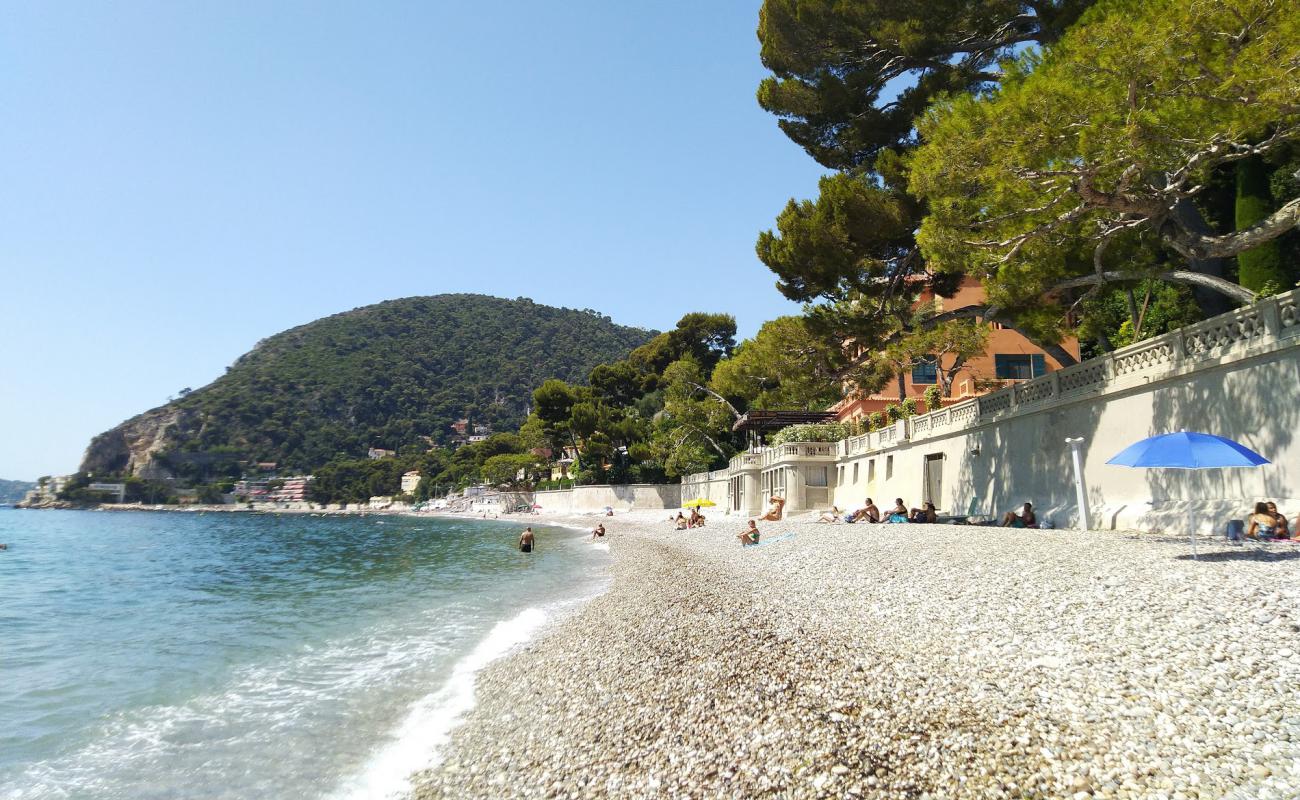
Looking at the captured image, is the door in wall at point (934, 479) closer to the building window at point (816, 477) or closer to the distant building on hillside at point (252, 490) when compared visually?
the building window at point (816, 477)

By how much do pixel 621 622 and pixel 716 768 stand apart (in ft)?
22.3

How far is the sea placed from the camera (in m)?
7.07

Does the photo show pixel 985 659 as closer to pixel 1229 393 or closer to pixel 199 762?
pixel 199 762

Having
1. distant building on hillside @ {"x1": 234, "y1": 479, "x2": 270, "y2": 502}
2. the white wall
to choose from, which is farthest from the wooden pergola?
distant building on hillside @ {"x1": 234, "y1": 479, "x2": 270, "y2": 502}

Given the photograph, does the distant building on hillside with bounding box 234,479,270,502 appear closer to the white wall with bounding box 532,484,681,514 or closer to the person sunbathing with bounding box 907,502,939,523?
the white wall with bounding box 532,484,681,514

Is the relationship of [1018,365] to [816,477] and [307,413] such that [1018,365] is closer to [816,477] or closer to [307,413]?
[816,477]

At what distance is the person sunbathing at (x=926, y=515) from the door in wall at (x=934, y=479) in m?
1.80

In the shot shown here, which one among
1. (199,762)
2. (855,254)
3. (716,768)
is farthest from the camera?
(855,254)

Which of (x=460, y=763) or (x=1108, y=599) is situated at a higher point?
(x=1108, y=599)

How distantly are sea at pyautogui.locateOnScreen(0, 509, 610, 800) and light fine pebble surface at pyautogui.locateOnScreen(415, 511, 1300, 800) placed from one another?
→ 105cm

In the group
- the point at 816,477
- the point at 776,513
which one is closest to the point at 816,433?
the point at 816,477

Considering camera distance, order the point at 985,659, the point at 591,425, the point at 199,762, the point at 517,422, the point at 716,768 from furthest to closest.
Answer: the point at 517,422 → the point at 591,425 → the point at 199,762 → the point at 985,659 → the point at 716,768

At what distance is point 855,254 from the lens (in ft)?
65.2

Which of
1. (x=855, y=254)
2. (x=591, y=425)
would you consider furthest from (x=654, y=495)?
(x=855, y=254)
